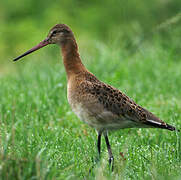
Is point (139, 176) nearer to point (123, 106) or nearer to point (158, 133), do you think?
point (123, 106)

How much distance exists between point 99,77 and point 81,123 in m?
1.60

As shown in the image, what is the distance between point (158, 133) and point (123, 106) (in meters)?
1.11

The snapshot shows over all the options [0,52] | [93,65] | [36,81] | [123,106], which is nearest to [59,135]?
[123,106]

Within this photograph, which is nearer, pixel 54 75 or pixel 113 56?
pixel 54 75

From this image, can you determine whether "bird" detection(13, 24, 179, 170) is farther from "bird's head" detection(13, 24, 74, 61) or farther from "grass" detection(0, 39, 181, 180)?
"bird's head" detection(13, 24, 74, 61)

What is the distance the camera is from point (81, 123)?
603 cm

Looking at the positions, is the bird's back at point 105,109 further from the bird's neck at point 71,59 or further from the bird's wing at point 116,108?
the bird's neck at point 71,59

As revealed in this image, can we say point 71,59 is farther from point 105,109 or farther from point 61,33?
point 105,109

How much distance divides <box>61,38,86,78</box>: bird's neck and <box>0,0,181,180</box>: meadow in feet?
2.23

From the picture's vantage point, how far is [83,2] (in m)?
13.5

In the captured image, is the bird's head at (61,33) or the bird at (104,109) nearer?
the bird at (104,109)

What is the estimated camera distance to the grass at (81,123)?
378 cm

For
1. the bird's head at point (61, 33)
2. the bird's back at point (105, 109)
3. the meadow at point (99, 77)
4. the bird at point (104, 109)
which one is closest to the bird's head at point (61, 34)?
the bird's head at point (61, 33)

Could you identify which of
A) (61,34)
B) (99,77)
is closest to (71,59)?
(61,34)
